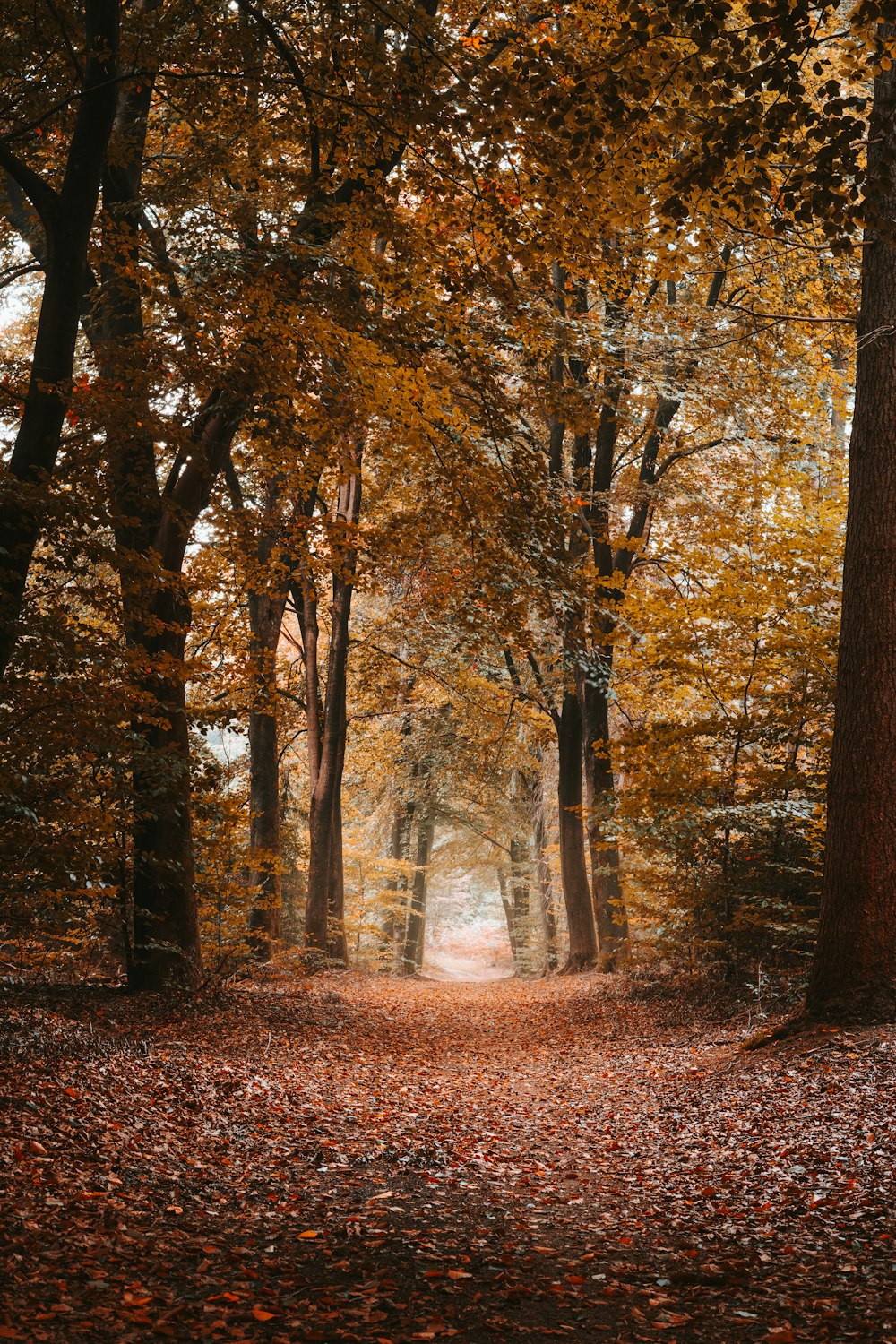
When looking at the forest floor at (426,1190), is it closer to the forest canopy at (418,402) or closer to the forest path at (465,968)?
the forest canopy at (418,402)

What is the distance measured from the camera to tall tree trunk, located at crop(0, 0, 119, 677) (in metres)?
6.32

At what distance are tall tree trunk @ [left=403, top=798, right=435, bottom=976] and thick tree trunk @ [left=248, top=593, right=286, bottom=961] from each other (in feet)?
36.1

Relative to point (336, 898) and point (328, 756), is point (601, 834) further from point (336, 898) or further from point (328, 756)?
point (336, 898)

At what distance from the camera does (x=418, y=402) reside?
8719mm

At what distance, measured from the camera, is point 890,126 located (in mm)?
4410

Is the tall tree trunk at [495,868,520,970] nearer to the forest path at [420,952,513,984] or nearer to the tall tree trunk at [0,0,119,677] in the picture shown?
the forest path at [420,952,513,984]

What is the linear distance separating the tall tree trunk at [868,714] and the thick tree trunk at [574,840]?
29.6ft

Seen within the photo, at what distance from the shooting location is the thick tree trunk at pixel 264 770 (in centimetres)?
1348

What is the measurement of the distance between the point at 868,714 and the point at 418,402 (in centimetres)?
452

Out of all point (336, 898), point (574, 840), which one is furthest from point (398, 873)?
point (574, 840)

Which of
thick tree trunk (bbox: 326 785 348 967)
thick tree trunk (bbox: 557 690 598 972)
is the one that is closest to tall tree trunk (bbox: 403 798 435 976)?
thick tree trunk (bbox: 326 785 348 967)

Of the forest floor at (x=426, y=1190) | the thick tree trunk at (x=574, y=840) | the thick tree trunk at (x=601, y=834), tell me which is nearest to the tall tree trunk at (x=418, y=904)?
the thick tree trunk at (x=574, y=840)

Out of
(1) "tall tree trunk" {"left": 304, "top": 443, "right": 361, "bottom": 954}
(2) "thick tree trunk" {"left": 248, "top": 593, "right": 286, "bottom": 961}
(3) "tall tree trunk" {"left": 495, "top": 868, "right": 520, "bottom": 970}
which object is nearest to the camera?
(2) "thick tree trunk" {"left": 248, "top": 593, "right": 286, "bottom": 961}

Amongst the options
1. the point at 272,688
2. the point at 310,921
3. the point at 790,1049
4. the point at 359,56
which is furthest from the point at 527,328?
the point at 310,921
